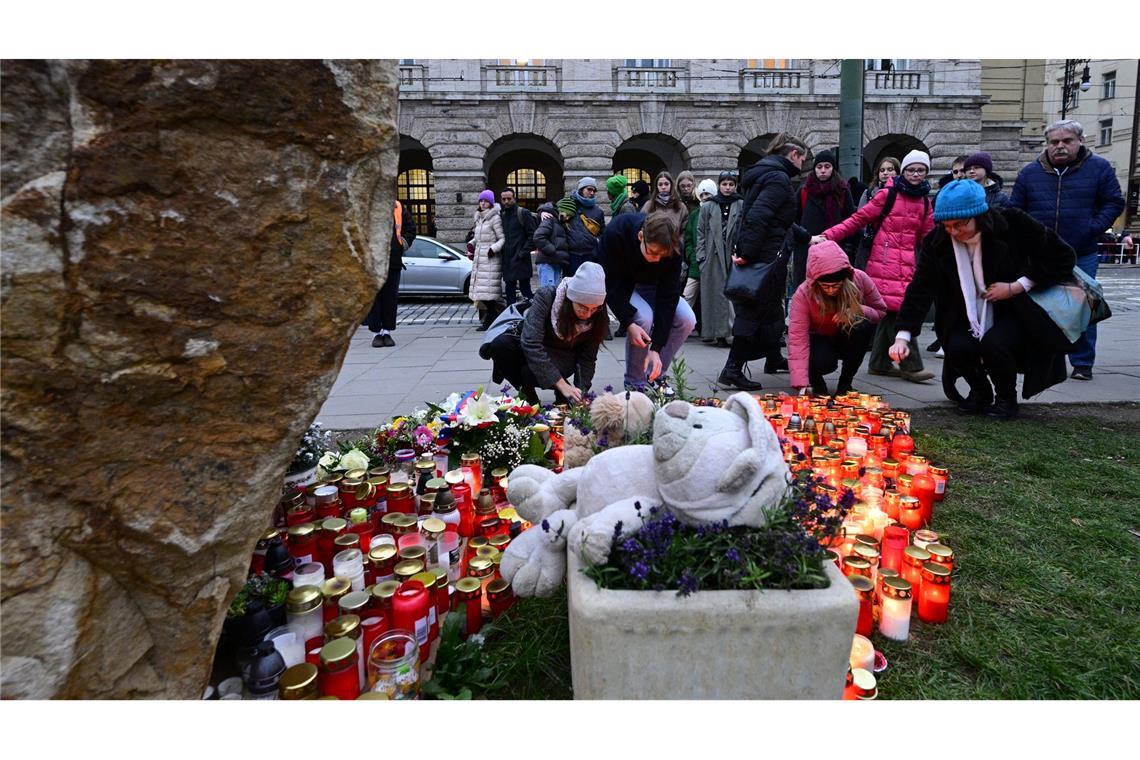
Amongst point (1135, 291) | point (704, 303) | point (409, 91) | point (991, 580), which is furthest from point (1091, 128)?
point (991, 580)

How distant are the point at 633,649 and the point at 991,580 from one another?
5.39 feet

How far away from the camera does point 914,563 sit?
218cm

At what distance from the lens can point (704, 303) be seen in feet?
24.6

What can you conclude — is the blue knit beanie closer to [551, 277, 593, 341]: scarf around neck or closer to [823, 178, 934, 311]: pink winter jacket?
[823, 178, 934, 311]: pink winter jacket

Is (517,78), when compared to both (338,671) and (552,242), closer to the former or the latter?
(552,242)

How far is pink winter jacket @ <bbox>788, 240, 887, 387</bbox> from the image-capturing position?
4.41 m

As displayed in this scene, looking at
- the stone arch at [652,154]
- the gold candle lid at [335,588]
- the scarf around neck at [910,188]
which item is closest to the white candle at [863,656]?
the gold candle lid at [335,588]

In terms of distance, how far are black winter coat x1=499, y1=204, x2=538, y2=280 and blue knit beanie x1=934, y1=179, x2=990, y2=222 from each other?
19.6 ft

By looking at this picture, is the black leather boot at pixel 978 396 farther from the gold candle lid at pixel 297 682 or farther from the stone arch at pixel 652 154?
the stone arch at pixel 652 154

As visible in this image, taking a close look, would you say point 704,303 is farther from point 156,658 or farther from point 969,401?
point 156,658

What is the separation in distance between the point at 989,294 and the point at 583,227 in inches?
200

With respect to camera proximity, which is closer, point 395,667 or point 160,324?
point 160,324

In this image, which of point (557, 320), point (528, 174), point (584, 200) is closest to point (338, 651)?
point (557, 320)

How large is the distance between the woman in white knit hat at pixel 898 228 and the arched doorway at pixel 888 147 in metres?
14.1
